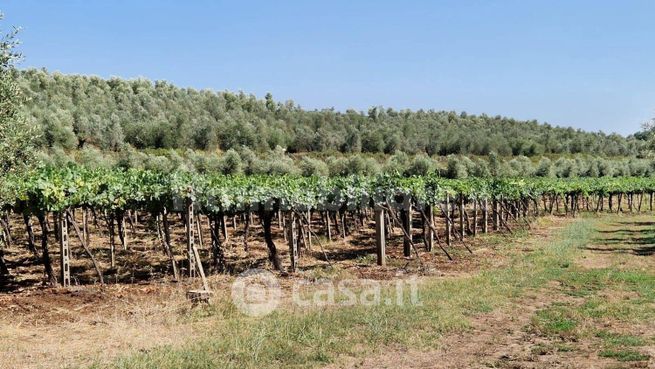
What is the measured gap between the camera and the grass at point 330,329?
28.8 feet

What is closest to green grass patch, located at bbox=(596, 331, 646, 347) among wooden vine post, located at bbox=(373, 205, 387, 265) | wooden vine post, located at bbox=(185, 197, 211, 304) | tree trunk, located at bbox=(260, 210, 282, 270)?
wooden vine post, located at bbox=(185, 197, 211, 304)

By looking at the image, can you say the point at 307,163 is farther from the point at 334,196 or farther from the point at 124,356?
the point at 124,356

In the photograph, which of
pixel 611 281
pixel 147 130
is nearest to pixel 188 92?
pixel 147 130

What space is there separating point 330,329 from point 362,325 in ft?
2.65

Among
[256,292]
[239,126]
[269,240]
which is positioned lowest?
[256,292]

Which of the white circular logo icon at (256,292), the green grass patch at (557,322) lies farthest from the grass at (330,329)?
the white circular logo icon at (256,292)

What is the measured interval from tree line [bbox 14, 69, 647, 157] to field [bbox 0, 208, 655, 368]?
44523 mm

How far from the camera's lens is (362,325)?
11125 millimetres

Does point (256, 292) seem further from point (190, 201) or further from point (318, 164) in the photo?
point (318, 164)

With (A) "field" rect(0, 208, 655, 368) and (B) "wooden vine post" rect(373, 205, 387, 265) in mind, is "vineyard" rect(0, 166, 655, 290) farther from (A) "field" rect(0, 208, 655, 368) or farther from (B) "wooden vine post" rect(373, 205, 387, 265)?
(A) "field" rect(0, 208, 655, 368)

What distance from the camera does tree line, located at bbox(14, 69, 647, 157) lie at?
69.4m

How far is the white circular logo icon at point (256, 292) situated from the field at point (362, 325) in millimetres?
320

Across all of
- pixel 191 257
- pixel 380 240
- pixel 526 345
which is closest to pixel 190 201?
pixel 191 257

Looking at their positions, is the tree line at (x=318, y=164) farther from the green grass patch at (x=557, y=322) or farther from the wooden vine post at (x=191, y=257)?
the green grass patch at (x=557, y=322)
